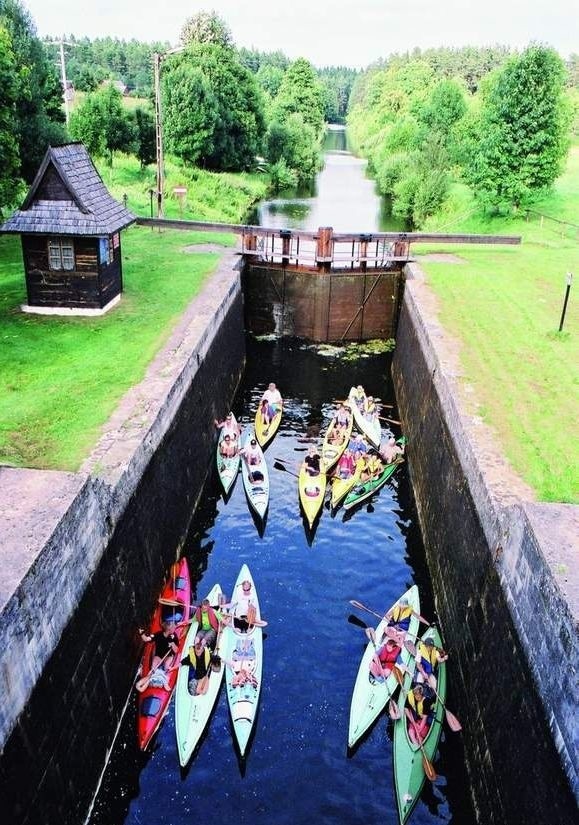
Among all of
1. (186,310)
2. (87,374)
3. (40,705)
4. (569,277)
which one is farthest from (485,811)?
(186,310)

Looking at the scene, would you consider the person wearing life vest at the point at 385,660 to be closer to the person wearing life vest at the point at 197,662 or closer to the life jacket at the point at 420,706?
the life jacket at the point at 420,706

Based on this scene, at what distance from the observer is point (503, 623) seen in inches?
392

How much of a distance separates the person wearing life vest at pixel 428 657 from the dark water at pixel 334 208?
124ft

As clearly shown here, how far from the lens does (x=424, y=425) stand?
1873 centimetres

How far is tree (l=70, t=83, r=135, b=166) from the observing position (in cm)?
4362

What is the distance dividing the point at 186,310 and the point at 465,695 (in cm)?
1482

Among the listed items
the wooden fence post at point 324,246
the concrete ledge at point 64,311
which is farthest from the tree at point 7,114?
the wooden fence post at point 324,246

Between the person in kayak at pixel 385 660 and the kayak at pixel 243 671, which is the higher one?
the person in kayak at pixel 385 660

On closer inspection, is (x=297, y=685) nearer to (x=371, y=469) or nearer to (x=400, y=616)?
(x=400, y=616)

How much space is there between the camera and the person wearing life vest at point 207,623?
1207 cm

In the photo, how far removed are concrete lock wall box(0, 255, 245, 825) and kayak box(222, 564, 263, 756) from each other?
1.71 metres

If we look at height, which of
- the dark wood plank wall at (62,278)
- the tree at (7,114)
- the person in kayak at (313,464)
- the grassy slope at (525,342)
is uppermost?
the tree at (7,114)

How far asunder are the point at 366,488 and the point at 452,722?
7.64 meters

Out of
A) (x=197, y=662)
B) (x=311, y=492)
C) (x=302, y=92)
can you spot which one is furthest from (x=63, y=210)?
(x=302, y=92)
